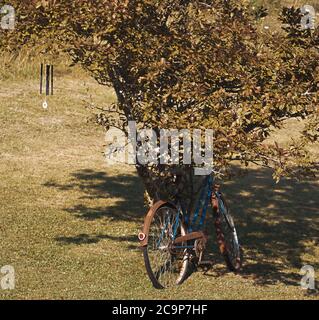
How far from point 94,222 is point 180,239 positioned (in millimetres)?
3833

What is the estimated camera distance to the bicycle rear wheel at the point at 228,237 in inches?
485

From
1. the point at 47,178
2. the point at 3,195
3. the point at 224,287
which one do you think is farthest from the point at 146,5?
the point at 47,178

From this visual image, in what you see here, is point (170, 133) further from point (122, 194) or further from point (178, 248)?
point (122, 194)

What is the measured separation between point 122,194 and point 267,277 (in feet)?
17.8

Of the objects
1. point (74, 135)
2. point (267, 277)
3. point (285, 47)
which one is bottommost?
point (267, 277)

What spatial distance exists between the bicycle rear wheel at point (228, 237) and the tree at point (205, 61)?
52.1 inches

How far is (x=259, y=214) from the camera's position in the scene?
16.6 m

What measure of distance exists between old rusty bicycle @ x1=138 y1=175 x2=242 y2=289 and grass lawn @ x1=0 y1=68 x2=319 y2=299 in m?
0.23

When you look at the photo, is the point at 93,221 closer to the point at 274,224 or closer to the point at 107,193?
the point at 107,193

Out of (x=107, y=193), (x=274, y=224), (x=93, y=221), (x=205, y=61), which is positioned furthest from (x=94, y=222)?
(x=205, y=61)

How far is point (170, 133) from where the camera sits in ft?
36.1

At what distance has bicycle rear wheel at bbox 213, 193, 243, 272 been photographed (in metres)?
12.3

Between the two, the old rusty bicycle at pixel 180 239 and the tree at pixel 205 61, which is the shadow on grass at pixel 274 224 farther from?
the tree at pixel 205 61

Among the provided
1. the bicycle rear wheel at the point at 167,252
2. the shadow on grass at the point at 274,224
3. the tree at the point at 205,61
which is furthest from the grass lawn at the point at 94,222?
the tree at the point at 205,61
